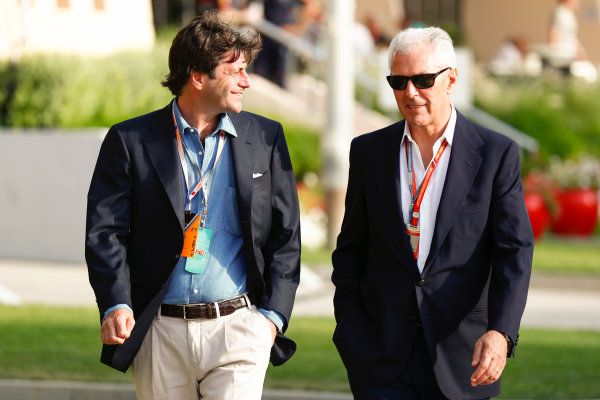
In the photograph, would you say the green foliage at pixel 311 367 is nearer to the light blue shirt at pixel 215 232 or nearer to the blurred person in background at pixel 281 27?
the light blue shirt at pixel 215 232

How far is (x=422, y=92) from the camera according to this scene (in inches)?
169

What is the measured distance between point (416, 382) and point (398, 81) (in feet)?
3.69

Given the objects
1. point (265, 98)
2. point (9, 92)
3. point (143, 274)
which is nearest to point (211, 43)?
point (143, 274)

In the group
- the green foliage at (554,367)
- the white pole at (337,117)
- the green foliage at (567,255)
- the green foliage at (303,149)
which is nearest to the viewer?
the green foliage at (554,367)

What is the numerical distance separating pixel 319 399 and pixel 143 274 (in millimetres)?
2663

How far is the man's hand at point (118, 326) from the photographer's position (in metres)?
4.21

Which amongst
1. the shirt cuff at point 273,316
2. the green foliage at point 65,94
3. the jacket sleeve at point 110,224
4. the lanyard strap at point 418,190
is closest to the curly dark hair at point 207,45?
the jacket sleeve at point 110,224

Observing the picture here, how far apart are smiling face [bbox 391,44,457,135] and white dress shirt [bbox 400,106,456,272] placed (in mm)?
72

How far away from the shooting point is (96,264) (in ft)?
14.2

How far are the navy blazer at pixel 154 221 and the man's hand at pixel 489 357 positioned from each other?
0.81 meters

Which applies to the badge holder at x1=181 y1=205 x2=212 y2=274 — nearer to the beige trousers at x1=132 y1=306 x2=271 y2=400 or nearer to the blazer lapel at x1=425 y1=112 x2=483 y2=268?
the beige trousers at x1=132 y1=306 x2=271 y2=400

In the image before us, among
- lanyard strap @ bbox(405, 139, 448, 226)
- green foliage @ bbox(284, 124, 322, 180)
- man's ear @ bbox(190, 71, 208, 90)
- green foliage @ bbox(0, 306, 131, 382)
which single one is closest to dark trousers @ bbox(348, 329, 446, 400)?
lanyard strap @ bbox(405, 139, 448, 226)

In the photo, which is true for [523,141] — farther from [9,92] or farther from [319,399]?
[319,399]

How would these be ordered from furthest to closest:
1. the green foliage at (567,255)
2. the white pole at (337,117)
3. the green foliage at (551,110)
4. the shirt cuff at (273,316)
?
the green foliage at (551,110)
the white pole at (337,117)
the green foliage at (567,255)
the shirt cuff at (273,316)
